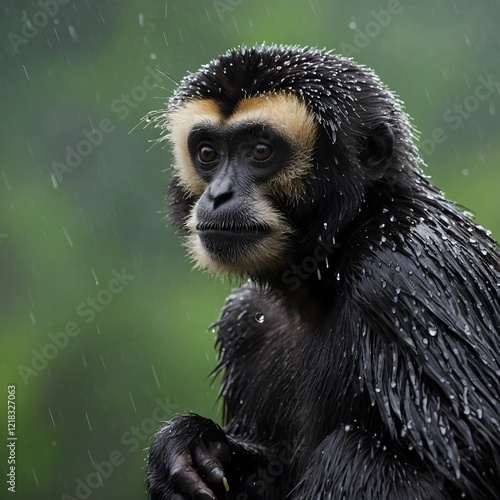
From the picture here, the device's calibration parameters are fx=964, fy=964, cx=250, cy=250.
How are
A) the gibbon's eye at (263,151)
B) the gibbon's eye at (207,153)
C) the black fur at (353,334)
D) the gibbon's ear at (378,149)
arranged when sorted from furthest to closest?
the gibbon's eye at (207,153), the gibbon's eye at (263,151), the gibbon's ear at (378,149), the black fur at (353,334)

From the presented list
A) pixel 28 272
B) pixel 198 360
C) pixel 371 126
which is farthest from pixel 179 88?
pixel 28 272

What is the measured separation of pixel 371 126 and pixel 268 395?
2.12m

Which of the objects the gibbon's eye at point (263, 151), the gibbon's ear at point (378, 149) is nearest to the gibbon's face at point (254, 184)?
the gibbon's eye at point (263, 151)

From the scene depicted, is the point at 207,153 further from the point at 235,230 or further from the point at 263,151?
the point at 235,230

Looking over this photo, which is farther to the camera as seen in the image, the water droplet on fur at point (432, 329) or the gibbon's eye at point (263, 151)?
the gibbon's eye at point (263, 151)

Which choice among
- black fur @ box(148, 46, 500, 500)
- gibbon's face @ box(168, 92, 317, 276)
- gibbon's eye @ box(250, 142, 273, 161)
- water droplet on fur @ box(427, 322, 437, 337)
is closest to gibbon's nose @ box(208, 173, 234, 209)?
gibbon's face @ box(168, 92, 317, 276)

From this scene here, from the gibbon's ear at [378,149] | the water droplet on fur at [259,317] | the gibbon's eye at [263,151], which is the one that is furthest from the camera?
the water droplet on fur at [259,317]

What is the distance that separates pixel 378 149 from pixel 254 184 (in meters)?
0.88

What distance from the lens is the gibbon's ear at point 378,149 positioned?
21.2 feet

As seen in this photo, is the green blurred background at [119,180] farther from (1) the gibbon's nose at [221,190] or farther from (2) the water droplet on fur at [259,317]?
(1) the gibbon's nose at [221,190]

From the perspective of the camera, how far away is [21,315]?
1552 cm

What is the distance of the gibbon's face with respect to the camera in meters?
6.50

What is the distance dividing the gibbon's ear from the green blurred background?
7.83 m

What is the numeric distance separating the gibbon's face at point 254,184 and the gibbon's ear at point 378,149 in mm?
363
